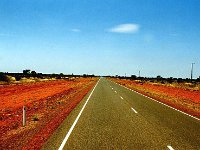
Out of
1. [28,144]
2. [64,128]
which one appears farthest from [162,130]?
[28,144]

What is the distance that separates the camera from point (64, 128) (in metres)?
10.5

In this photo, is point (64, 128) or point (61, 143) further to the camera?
point (64, 128)

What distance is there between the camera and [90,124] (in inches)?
445

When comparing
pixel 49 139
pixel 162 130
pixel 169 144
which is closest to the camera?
pixel 169 144

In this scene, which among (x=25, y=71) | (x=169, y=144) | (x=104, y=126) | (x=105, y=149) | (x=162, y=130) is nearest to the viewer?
(x=105, y=149)

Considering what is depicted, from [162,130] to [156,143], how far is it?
2164 millimetres

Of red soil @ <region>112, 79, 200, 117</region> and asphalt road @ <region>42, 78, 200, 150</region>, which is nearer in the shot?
asphalt road @ <region>42, 78, 200, 150</region>

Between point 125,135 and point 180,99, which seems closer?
point 125,135

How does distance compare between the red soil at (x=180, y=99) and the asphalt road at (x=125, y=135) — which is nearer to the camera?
the asphalt road at (x=125, y=135)

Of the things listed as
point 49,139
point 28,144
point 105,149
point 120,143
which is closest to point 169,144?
point 120,143

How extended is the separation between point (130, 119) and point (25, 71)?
135 m

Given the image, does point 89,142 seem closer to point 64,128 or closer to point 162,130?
point 64,128

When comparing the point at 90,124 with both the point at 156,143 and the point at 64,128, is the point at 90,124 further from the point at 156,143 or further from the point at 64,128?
the point at 156,143

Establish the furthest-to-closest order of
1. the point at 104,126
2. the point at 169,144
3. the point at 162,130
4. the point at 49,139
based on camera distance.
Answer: the point at 104,126
the point at 162,130
the point at 49,139
the point at 169,144
